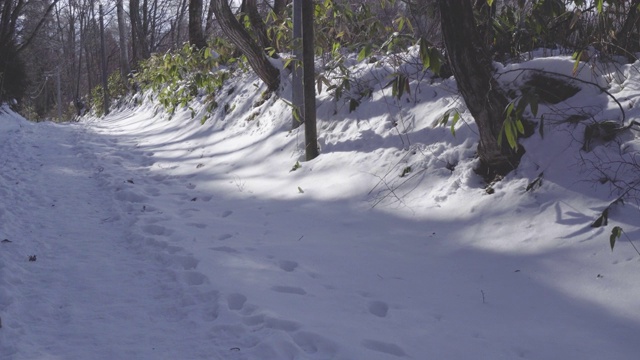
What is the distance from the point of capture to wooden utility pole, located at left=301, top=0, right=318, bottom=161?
5484mm

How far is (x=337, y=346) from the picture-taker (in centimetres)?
245

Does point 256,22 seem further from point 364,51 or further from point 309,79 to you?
point 364,51

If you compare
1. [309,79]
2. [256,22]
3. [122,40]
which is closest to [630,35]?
[309,79]

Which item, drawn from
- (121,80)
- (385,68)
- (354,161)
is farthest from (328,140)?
(121,80)

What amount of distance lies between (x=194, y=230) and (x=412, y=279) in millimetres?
2053

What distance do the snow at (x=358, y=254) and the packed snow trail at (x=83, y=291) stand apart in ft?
0.05

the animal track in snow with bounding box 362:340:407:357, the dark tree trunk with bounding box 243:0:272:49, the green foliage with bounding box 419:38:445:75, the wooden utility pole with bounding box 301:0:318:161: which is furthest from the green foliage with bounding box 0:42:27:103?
the animal track in snow with bounding box 362:340:407:357

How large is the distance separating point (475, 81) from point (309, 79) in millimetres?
2249

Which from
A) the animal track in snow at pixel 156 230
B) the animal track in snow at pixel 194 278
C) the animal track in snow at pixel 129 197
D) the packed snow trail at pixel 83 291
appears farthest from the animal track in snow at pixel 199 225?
the animal track in snow at pixel 194 278

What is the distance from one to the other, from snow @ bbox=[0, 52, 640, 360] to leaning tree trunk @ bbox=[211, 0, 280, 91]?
269 centimetres

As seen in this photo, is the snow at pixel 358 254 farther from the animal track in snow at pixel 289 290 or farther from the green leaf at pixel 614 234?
the green leaf at pixel 614 234

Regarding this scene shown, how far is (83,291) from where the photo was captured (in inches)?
122

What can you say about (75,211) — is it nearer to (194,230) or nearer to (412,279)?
(194,230)

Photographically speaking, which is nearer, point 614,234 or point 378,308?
point 614,234
